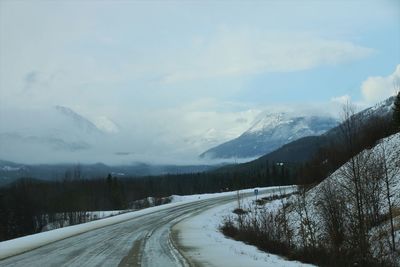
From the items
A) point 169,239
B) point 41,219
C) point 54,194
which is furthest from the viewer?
point 54,194

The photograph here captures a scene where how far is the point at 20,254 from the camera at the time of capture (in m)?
19.7

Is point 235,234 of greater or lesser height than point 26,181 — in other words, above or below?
below

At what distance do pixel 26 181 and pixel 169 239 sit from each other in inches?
4893

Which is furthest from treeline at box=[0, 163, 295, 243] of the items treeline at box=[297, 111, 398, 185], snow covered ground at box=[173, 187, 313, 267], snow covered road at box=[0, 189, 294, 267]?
snow covered ground at box=[173, 187, 313, 267]

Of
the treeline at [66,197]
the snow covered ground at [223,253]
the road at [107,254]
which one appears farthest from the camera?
the treeline at [66,197]

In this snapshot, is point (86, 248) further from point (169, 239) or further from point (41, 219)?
point (41, 219)

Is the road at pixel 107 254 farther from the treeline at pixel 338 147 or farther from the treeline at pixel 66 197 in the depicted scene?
the treeline at pixel 66 197

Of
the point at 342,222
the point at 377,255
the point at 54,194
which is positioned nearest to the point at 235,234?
the point at 342,222

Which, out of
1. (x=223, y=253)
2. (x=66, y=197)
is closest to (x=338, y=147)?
(x=223, y=253)

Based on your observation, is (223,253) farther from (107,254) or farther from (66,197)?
(66,197)

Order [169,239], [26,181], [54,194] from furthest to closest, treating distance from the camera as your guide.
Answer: [26,181], [54,194], [169,239]

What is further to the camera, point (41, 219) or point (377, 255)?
point (41, 219)

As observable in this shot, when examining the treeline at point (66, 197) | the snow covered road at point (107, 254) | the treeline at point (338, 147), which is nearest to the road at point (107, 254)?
the snow covered road at point (107, 254)

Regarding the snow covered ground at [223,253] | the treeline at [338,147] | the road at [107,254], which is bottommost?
the snow covered ground at [223,253]
